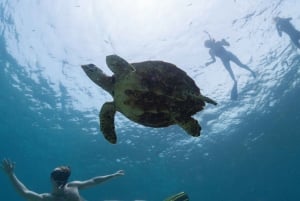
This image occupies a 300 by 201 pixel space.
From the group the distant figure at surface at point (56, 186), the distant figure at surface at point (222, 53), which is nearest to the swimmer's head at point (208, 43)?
the distant figure at surface at point (222, 53)

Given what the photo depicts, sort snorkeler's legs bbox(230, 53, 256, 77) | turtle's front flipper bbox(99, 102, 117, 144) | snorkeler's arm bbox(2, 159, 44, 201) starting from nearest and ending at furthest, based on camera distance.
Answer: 1. turtle's front flipper bbox(99, 102, 117, 144)
2. snorkeler's arm bbox(2, 159, 44, 201)
3. snorkeler's legs bbox(230, 53, 256, 77)

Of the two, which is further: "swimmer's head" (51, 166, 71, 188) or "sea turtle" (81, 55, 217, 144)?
"swimmer's head" (51, 166, 71, 188)

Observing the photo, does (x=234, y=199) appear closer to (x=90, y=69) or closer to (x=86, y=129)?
(x=86, y=129)

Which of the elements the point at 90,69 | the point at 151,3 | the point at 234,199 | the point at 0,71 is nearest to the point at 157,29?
the point at 151,3

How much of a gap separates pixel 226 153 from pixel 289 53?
52.7ft

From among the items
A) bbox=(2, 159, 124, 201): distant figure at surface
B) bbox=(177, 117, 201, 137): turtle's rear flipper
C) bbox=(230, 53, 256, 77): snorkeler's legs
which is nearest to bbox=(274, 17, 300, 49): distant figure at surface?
bbox=(230, 53, 256, 77): snorkeler's legs

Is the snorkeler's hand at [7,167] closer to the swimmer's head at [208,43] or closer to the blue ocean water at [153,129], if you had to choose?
the blue ocean water at [153,129]

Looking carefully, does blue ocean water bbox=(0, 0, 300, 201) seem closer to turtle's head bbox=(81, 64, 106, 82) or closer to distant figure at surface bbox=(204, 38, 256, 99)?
distant figure at surface bbox=(204, 38, 256, 99)

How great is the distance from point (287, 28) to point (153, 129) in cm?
1296

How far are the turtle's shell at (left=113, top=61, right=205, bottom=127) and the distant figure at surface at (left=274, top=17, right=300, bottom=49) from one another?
13.0m

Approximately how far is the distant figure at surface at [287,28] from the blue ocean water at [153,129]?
0.45 m

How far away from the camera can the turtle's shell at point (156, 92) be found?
4465mm

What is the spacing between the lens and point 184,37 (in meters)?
15.5

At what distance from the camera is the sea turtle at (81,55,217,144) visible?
4453 millimetres
